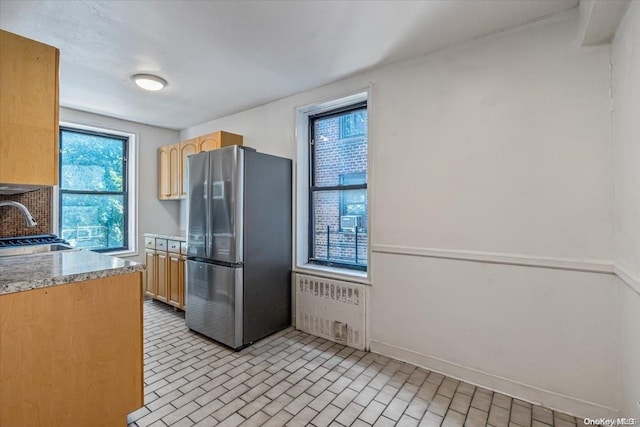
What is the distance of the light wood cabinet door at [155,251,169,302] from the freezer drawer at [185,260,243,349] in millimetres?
856

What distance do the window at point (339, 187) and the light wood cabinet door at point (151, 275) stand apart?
2173 millimetres

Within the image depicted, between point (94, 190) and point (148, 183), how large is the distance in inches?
25.8

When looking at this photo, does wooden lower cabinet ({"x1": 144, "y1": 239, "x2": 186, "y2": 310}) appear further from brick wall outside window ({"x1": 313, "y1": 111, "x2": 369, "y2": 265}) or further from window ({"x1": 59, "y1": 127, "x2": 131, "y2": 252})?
brick wall outside window ({"x1": 313, "y1": 111, "x2": 369, "y2": 265})

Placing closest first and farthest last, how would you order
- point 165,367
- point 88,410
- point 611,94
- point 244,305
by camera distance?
1. point 88,410
2. point 611,94
3. point 165,367
4. point 244,305

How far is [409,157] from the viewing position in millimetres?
2441

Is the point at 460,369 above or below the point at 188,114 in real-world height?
below

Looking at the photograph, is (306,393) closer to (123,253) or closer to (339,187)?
(339,187)

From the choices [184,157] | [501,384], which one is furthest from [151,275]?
[501,384]

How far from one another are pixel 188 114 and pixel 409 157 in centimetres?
301

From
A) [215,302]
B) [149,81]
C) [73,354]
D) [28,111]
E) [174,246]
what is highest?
[149,81]

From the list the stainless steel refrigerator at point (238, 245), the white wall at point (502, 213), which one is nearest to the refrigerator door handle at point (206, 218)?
the stainless steel refrigerator at point (238, 245)

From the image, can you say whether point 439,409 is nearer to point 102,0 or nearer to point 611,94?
point 611,94

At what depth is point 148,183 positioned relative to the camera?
4.39 m

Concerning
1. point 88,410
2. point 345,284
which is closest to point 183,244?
point 345,284
